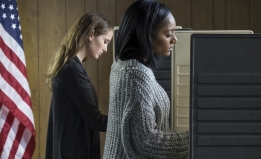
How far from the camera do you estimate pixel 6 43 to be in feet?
9.87

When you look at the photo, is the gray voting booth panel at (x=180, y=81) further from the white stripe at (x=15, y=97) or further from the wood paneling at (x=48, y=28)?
the wood paneling at (x=48, y=28)

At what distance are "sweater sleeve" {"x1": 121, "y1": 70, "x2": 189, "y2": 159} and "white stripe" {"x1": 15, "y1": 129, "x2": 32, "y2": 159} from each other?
1.98 meters

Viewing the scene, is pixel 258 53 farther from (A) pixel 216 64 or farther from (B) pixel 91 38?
(B) pixel 91 38

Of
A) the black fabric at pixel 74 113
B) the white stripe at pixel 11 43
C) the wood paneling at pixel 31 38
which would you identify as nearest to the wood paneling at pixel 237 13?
the wood paneling at pixel 31 38

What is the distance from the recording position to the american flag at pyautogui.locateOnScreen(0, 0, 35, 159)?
2.99 m

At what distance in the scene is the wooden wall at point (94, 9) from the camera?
138 inches

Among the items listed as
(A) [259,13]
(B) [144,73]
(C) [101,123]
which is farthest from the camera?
(A) [259,13]

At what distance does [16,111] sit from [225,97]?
2.15m

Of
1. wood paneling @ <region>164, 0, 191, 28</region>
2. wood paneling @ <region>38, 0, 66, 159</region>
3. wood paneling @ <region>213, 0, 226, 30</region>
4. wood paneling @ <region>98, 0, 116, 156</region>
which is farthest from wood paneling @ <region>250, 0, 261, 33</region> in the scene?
wood paneling @ <region>38, 0, 66, 159</region>

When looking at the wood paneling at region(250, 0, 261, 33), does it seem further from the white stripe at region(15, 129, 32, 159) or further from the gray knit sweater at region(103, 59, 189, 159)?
the gray knit sweater at region(103, 59, 189, 159)

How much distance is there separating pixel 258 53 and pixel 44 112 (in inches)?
106

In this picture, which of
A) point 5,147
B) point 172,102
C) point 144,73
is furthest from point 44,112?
point 144,73

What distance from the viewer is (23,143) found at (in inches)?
122

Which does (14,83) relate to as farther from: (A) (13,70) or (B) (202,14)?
(B) (202,14)
